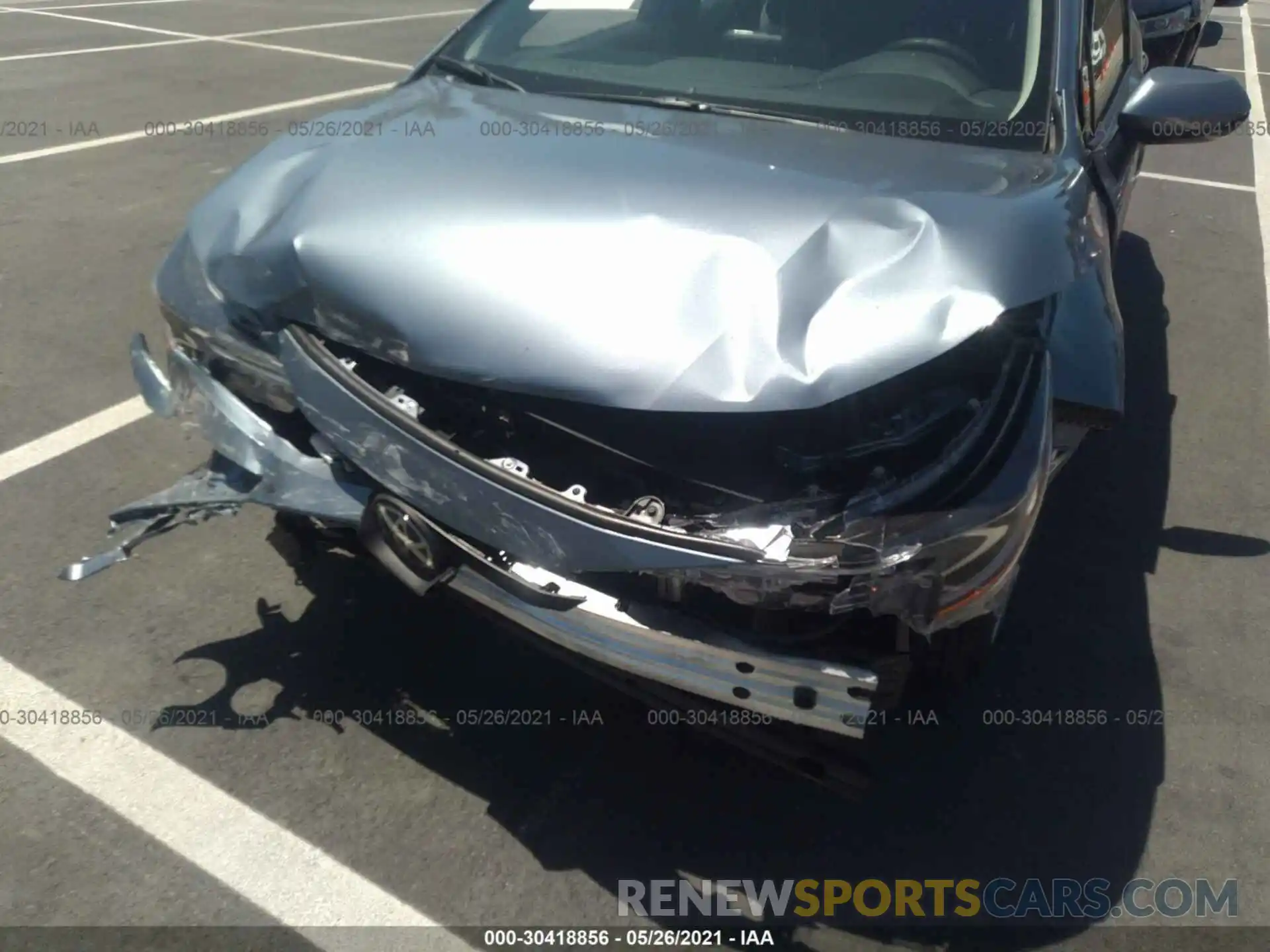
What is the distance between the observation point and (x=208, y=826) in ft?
8.64

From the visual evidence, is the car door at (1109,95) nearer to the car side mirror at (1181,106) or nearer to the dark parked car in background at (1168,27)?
the car side mirror at (1181,106)

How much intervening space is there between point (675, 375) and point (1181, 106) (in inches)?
92.1

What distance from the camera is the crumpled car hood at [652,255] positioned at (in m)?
2.28

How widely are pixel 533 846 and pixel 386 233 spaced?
4.79 ft

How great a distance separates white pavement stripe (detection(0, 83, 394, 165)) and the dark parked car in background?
6.36 metres

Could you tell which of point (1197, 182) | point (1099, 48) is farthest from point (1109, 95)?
point (1197, 182)

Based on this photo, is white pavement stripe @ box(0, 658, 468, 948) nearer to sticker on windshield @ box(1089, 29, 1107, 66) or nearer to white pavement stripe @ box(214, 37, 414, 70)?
sticker on windshield @ box(1089, 29, 1107, 66)

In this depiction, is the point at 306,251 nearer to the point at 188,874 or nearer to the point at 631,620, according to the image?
the point at 631,620

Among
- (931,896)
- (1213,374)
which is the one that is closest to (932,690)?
(931,896)

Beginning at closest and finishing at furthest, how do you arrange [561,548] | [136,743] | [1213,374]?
1. [561,548]
2. [136,743]
3. [1213,374]

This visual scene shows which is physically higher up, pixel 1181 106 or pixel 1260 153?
pixel 1181 106

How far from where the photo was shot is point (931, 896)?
2568 mm

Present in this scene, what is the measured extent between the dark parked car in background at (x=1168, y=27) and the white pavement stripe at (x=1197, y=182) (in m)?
0.80

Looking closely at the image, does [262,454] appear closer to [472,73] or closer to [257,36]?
[472,73]
